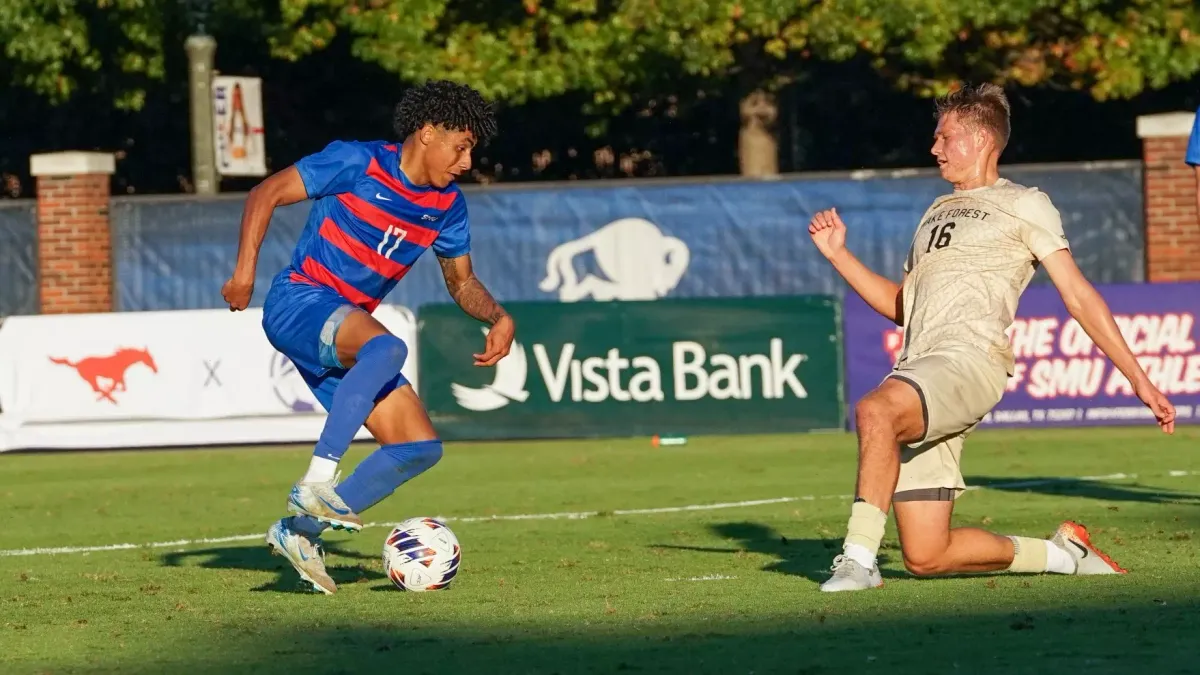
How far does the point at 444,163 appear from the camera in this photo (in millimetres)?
8836

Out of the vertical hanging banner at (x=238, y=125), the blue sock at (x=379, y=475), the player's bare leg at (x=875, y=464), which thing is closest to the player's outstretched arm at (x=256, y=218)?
the blue sock at (x=379, y=475)

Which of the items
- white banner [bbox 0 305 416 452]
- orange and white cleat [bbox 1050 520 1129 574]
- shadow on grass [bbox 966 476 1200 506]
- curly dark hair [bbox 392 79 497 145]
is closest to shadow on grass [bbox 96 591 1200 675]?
orange and white cleat [bbox 1050 520 1129 574]

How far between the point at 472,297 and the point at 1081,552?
2878mm

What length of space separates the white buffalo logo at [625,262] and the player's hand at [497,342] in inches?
471

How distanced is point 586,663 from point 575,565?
10.8 feet

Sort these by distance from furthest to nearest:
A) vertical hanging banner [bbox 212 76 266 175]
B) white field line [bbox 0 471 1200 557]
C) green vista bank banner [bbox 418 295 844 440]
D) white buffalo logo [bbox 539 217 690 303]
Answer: vertical hanging banner [bbox 212 76 266 175]
white buffalo logo [bbox 539 217 690 303]
green vista bank banner [bbox 418 295 844 440]
white field line [bbox 0 471 1200 557]

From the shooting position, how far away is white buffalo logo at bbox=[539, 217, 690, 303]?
2116cm

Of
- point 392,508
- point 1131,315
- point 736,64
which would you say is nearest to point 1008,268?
point 392,508

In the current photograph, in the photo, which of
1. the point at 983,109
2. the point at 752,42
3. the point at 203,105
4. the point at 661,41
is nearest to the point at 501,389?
the point at 203,105

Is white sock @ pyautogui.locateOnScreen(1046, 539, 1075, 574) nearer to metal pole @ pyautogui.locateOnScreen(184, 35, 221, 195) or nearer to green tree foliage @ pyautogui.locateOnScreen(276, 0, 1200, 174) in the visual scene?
metal pole @ pyautogui.locateOnScreen(184, 35, 221, 195)

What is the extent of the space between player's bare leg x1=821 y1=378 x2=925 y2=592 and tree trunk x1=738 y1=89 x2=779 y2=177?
19263 mm

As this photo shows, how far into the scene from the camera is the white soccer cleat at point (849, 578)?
789 centimetres

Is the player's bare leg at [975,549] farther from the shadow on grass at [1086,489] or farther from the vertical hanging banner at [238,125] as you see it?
the vertical hanging banner at [238,125]

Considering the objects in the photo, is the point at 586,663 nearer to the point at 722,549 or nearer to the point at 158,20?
the point at 722,549
